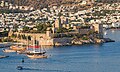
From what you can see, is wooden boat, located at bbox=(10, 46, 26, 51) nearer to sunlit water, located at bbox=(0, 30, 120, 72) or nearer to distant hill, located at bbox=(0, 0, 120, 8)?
sunlit water, located at bbox=(0, 30, 120, 72)

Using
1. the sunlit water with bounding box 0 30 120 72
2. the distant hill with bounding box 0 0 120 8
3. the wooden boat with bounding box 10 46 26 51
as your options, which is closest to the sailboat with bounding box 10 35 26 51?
the wooden boat with bounding box 10 46 26 51

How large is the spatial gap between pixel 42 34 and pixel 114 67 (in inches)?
574

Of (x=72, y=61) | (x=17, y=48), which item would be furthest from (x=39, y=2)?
(x=72, y=61)

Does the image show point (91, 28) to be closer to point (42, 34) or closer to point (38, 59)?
point (42, 34)

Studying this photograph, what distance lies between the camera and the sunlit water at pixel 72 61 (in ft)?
92.1

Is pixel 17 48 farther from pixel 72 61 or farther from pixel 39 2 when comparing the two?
pixel 39 2

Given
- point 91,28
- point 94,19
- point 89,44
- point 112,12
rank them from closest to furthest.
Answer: point 89,44 → point 91,28 → point 94,19 → point 112,12

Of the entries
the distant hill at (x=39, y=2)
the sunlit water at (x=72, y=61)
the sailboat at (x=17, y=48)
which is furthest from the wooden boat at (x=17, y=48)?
the distant hill at (x=39, y=2)

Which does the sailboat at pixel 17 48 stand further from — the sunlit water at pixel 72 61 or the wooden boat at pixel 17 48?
the sunlit water at pixel 72 61

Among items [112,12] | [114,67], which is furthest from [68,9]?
[114,67]

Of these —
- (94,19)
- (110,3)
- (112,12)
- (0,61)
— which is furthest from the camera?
(110,3)

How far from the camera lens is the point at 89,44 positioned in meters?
40.4

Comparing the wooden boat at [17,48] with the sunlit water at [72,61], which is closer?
the sunlit water at [72,61]


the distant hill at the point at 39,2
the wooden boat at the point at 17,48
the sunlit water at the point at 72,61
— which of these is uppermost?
the distant hill at the point at 39,2
